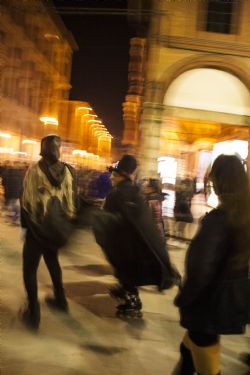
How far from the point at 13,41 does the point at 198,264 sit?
35878 mm

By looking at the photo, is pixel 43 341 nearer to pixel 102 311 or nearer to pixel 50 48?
pixel 102 311

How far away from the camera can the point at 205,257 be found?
2543 mm

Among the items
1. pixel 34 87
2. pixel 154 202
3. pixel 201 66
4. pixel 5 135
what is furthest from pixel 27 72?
pixel 154 202

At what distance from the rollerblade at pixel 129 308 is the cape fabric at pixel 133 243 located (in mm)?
741

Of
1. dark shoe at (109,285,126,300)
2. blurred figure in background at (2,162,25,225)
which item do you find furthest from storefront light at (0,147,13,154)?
dark shoe at (109,285,126,300)

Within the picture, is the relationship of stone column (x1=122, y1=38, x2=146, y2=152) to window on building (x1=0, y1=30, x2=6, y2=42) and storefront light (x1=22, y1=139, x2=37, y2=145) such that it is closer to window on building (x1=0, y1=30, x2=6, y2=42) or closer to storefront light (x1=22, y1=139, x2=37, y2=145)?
storefront light (x1=22, y1=139, x2=37, y2=145)

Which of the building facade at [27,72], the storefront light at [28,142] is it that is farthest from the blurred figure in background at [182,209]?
the storefront light at [28,142]

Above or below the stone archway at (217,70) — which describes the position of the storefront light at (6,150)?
below

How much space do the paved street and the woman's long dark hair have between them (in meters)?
1.78

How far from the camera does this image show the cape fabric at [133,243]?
165 inches

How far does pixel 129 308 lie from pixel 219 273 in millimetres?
2763

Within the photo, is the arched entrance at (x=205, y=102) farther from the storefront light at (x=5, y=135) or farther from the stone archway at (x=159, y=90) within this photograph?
the storefront light at (x=5, y=135)

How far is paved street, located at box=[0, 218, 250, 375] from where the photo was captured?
384 centimetres

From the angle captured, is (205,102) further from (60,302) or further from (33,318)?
(33,318)
